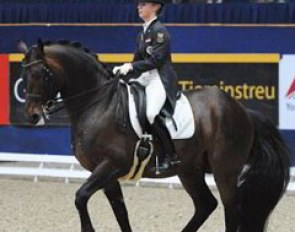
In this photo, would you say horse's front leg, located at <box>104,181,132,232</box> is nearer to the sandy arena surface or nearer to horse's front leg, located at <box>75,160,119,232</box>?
horse's front leg, located at <box>75,160,119,232</box>

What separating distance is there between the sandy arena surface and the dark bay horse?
3.43 ft

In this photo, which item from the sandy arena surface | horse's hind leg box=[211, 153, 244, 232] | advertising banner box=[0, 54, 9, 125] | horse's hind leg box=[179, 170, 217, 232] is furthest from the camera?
advertising banner box=[0, 54, 9, 125]

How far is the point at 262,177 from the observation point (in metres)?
7.28

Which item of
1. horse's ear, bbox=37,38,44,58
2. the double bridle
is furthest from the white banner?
horse's ear, bbox=37,38,44,58

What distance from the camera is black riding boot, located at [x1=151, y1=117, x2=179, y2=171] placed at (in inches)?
267

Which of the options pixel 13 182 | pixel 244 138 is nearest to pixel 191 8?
pixel 13 182

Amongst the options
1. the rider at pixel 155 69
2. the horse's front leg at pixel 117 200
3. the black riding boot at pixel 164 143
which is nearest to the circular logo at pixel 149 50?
the rider at pixel 155 69

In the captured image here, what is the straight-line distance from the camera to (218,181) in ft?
23.2

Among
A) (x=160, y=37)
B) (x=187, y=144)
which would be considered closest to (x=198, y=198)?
(x=187, y=144)

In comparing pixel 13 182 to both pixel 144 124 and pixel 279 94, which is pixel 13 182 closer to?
pixel 279 94

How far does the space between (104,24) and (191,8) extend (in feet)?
3.91

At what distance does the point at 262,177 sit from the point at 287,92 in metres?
3.84

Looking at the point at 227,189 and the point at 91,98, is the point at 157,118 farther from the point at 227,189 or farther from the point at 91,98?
the point at 227,189

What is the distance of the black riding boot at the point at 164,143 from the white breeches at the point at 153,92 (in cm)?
8
